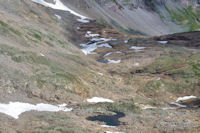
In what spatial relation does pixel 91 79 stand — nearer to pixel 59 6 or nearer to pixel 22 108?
pixel 22 108

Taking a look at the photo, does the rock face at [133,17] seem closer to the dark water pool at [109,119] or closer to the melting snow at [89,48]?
the melting snow at [89,48]

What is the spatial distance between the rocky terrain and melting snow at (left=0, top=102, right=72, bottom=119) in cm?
11

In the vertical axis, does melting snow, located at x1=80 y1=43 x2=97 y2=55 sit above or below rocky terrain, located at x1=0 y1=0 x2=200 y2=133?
below

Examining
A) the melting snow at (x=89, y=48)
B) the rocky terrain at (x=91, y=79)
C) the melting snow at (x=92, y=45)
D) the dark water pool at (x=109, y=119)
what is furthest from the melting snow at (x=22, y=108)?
the melting snow at (x=92, y=45)

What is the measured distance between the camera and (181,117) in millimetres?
34469

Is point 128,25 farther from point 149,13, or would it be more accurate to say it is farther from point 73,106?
point 73,106

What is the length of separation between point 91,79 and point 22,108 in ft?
68.6

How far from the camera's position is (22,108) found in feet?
99.2

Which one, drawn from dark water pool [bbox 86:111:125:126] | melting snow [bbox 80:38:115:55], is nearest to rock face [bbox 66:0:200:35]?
melting snow [bbox 80:38:115:55]

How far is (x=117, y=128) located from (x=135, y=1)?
16958 centimetres

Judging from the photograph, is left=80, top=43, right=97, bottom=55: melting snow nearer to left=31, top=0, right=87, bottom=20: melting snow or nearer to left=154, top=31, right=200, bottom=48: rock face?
left=154, top=31, right=200, bottom=48: rock face

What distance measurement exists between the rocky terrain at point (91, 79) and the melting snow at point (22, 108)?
0.11 meters

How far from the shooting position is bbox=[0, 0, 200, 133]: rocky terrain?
29520mm

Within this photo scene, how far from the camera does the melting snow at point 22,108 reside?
27950 mm
